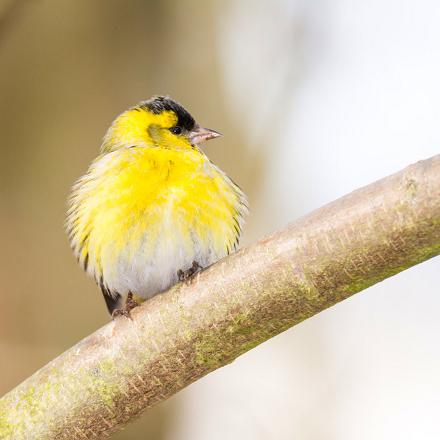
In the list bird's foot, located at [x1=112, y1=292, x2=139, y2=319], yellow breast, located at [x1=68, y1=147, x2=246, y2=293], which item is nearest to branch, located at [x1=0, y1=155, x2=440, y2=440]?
bird's foot, located at [x1=112, y1=292, x2=139, y2=319]

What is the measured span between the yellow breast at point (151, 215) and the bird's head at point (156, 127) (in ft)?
1.10

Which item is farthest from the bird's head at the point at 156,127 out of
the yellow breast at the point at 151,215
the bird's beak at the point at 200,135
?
the yellow breast at the point at 151,215

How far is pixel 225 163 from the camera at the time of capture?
3.96 meters

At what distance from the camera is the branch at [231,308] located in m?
1.76

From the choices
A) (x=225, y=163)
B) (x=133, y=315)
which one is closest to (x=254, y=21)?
(x=225, y=163)

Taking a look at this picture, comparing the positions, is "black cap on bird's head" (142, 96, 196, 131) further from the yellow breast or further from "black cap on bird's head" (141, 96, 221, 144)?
the yellow breast

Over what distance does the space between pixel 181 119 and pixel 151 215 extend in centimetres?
81

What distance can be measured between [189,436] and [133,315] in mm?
1706

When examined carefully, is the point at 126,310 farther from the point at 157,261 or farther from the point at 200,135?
the point at 200,135

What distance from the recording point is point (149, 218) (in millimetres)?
2980

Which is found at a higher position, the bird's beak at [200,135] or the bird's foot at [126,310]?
the bird's beak at [200,135]

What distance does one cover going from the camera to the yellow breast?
2986mm

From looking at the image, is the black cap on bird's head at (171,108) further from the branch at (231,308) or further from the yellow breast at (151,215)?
the branch at (231,308)

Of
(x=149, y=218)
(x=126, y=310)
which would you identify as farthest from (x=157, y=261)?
(x=126, y=310)
